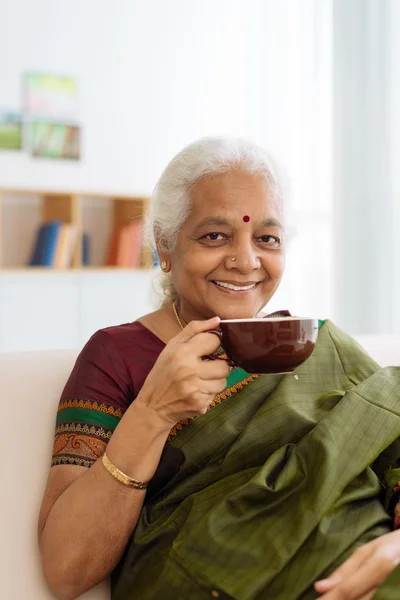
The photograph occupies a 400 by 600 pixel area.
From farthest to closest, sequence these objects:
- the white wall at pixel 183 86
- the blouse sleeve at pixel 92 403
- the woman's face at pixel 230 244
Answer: the white wall at pixel 183 86 → the woman's face at pixel 230 244 → the blouse sleeve at pixel 92 403

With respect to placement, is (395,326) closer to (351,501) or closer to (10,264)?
(10,264)

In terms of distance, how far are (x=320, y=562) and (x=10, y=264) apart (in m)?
4.25

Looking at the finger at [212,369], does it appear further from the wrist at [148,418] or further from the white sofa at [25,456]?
the white sofa at [25,456]

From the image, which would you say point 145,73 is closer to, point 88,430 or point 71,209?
point 71,209

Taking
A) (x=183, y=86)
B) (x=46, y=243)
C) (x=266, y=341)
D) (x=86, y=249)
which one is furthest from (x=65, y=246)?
(x=266, y=341)

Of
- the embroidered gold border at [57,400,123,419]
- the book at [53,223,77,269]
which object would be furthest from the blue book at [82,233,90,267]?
the embroidered gold border at [57,400,123,419]

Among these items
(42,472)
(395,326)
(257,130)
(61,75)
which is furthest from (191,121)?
(42,472)

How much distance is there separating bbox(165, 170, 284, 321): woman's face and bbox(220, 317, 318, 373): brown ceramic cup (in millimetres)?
318

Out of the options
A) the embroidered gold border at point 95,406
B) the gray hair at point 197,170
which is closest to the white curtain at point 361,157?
the gray hair at point 197,170

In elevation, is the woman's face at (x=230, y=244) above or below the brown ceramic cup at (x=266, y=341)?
above

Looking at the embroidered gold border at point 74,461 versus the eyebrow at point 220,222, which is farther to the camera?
the eyebrow at point 220,222

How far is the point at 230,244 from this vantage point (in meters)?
1.48

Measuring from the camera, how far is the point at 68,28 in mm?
5121

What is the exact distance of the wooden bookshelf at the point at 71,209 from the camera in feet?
16.4
